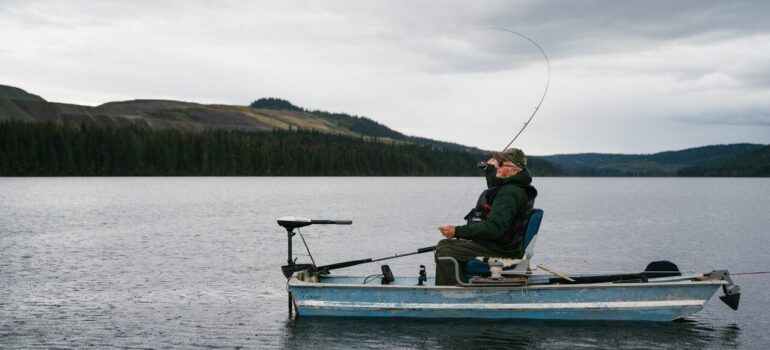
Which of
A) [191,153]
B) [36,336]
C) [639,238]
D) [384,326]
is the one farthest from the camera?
[191,153]

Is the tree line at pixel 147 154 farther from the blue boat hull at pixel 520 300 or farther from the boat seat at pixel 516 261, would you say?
the boat seat at pixel 516 261

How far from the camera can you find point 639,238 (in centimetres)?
3516

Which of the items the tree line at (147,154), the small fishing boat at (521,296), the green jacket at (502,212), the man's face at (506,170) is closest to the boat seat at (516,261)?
the small fishing boat at (521,296)

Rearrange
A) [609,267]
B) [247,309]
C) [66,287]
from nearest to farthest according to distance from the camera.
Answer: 1. [247,309]
2. [66,287]
3. [609,267]

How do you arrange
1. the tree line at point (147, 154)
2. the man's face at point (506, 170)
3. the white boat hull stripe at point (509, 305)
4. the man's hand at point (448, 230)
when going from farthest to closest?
the tree line at point (147, 154), the white boat hull stripe at point (509, 305), the man's face at point (506, 170), the man's hand at point (448, 230)

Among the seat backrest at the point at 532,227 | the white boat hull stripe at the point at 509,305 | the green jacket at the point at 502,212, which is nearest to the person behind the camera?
the green jacket at the point at 502,212

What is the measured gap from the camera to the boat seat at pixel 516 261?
1366 cm

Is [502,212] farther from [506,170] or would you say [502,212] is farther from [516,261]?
[516,261]

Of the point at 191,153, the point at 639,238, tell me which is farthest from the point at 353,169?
the point at 639,238

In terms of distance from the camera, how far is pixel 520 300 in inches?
543

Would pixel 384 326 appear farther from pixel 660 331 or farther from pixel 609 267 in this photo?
pixel 609 267

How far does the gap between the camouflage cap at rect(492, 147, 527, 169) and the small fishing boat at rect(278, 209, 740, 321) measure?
92 cm

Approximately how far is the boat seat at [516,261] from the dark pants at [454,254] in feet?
0.34

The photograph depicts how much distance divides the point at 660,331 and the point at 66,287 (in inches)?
521
